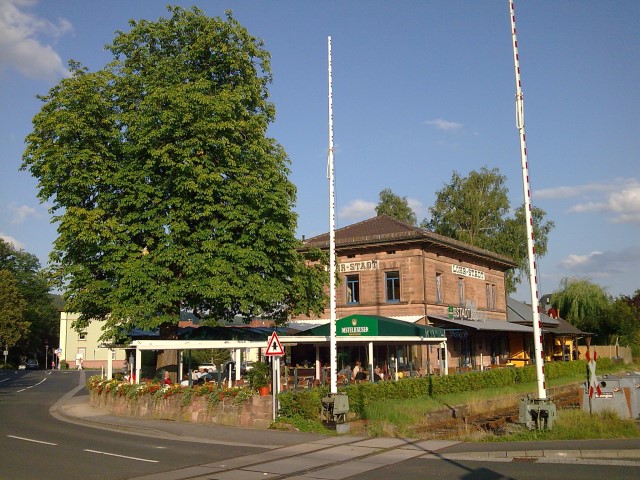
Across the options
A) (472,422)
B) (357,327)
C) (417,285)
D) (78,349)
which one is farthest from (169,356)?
(78,349)

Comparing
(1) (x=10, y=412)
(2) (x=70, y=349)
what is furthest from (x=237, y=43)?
(2) (x=70, y=349)

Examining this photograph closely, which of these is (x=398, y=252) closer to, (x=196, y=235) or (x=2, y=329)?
(x=196, y=235)

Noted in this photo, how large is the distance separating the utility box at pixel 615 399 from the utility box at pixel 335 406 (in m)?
6.96

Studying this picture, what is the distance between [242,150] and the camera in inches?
1058

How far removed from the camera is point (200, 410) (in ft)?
68.3

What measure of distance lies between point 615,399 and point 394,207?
52.8 meters

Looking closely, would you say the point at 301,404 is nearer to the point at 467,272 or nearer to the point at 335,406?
the point at 335,406

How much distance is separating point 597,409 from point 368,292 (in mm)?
19125

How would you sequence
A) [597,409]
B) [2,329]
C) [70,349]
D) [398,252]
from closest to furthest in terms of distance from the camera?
[597,409], [398,252], [2,329], [70,349]

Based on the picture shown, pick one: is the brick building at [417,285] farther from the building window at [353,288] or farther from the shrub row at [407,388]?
the shrub row at [407,388]

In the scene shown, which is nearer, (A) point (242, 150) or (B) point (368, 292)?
(A) point (242, 150)

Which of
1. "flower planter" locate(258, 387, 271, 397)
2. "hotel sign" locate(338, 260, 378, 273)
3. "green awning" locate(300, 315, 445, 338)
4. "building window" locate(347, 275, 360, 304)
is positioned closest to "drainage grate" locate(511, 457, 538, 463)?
"flower planter" locate(258, 387, 271, 397)

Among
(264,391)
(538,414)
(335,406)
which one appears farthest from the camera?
(264,391)

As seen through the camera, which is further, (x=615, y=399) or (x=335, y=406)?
(x=615, y=399)
